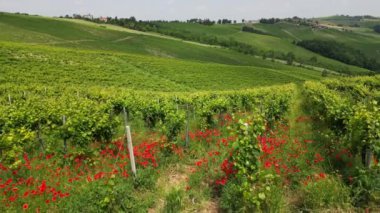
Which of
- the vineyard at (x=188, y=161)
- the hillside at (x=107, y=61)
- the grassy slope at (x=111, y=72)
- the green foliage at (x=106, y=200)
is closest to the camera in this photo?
the green foliage at (x=106, y=200)

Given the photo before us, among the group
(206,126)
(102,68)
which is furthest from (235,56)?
(206,126)

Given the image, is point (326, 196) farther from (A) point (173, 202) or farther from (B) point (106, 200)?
(B) point (106, 200)

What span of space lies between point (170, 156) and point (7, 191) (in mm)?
4140

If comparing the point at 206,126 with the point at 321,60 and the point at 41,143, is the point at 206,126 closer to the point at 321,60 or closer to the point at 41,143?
the point at 41,143

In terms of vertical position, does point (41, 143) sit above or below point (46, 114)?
below

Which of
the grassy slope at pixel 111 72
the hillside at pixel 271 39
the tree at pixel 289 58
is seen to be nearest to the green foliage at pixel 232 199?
the grassy slope at pixel 111 72

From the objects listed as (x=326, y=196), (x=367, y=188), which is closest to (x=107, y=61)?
(x=326, y=196)

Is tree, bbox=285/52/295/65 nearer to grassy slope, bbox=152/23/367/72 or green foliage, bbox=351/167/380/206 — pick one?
grassy slope, bbox=152/23/367/72

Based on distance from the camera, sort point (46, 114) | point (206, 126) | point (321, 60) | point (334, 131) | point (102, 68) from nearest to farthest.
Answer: point (334, 131), point (46, 114), point (206, 126), point (102, 68), point (321, 60)

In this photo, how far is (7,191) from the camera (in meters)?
6.60

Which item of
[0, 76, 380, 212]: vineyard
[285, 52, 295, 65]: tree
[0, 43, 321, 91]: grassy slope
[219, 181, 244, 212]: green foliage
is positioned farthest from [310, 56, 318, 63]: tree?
[219, 181, 244, 212]: green foliage

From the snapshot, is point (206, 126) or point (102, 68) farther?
point (102, 68)

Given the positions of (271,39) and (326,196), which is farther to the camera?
(271,39)

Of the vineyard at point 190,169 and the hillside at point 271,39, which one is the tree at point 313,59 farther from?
the vineyard at point 190,169
